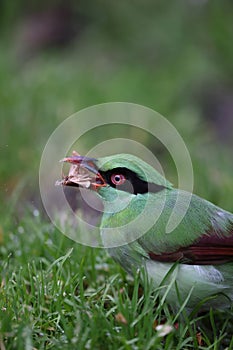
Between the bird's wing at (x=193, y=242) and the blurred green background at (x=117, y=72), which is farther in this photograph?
the blurred green background at (x=117, y=72)

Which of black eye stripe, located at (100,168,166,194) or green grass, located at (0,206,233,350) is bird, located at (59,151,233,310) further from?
green grass, located at (0,206,233,350)

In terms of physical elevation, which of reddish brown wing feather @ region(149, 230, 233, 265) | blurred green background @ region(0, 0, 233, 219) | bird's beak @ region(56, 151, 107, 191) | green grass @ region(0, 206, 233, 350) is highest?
blurred green background @ region(0, 0, 233, 219)

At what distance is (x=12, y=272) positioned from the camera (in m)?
3.30

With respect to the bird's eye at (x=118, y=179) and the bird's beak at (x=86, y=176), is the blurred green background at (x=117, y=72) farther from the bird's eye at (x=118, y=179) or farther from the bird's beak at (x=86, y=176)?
the bird's eye at (x=118, y=179)

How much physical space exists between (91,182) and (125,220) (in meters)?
0.23

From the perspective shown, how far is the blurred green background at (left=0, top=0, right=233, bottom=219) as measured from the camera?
5.76m

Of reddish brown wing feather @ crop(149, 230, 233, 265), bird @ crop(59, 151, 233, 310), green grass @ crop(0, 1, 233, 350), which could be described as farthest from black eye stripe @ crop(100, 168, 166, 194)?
green grass @ crop(0, 1, 233, 350)

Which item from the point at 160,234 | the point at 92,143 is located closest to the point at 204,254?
the point at 160,234

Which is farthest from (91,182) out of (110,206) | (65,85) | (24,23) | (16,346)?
(24,23)

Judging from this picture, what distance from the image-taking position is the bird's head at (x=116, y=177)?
9.65 feet

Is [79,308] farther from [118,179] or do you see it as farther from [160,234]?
[118,179]

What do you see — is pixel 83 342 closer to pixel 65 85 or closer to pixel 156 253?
pixel 156 253

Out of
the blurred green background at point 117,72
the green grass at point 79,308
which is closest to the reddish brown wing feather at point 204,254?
the green grass at point 79,308

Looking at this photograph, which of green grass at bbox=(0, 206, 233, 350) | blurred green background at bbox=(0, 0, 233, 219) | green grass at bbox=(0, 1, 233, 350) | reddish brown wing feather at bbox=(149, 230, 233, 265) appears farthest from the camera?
blurred green background at bbox=(0, 0, 233, 219)
